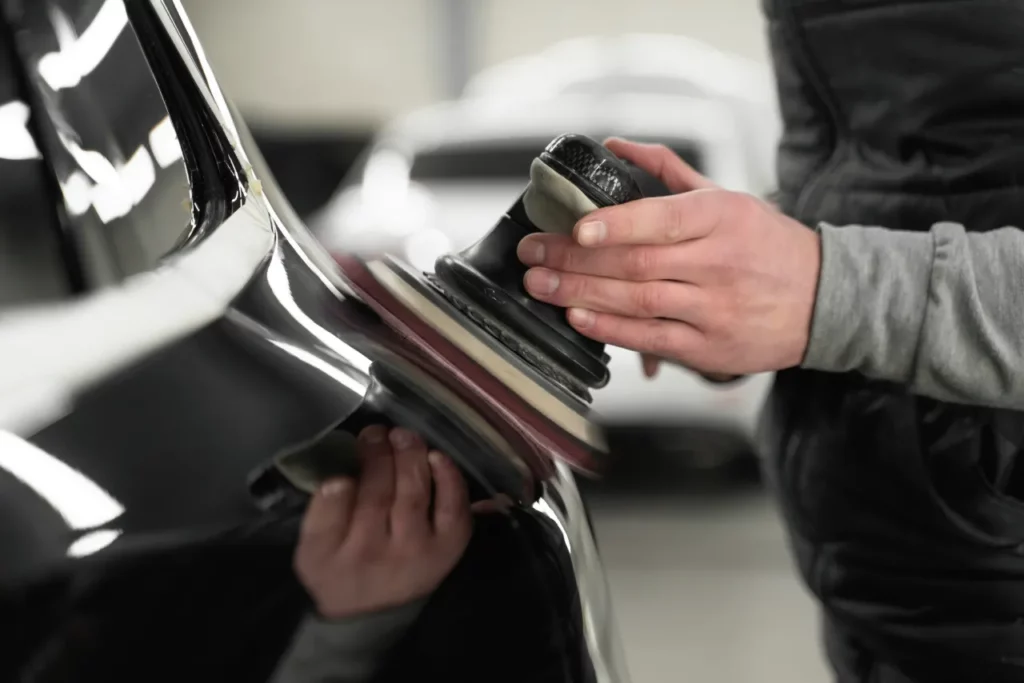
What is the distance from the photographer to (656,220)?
1.30 ft

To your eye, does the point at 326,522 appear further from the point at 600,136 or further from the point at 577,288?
the point at 600,136

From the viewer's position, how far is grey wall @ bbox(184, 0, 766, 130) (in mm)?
3809

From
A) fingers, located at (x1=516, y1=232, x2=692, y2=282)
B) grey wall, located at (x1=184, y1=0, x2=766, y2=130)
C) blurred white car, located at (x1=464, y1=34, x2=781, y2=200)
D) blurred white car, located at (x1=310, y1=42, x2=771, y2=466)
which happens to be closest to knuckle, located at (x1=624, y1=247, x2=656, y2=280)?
fingers, located at (x1=516, y1=232, x2=692, y2=282)

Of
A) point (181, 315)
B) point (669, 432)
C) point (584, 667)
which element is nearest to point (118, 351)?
point (181, 315)

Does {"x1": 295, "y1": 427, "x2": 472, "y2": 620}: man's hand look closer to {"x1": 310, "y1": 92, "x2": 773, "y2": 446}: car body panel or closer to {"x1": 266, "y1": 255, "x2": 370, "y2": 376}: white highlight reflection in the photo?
{"x1": 266, "y1": 255, "x2": 370, "y2": 376}: white highlight reflection

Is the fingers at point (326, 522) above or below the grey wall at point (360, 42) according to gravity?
above

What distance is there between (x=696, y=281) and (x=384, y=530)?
0.22 meters

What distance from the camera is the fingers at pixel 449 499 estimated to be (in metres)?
0.27

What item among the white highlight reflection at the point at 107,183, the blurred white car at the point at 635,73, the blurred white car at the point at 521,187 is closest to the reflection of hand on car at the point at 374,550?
the white highlight reflection at the point at 107,183

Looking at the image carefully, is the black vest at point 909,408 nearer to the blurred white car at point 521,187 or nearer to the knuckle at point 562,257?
the knuckle at point 562,257

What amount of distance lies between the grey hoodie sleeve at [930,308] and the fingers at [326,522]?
0.27 metres

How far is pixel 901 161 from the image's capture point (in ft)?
1.62

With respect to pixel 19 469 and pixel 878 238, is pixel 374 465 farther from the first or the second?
pixel 878 238

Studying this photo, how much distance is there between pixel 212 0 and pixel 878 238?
4.03m
